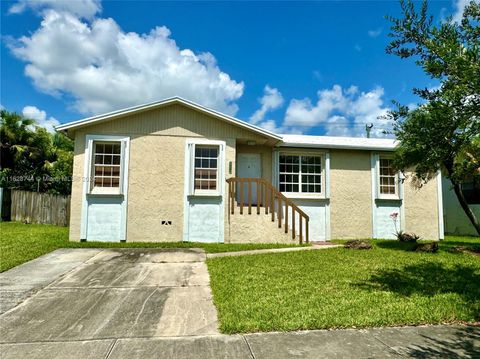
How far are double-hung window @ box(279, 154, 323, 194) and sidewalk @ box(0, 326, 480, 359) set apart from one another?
29.0 feet

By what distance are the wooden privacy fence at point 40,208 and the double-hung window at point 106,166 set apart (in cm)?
507

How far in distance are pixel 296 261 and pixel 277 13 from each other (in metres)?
7.62

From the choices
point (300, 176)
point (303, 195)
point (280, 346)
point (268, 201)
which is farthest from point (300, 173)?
point (280, 346)

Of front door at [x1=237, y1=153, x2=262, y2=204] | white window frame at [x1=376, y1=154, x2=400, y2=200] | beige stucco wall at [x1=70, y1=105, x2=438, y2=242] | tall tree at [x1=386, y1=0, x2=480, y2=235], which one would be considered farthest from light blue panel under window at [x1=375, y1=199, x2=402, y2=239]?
tall tree at [x1=386, y1=0, x2=480, y2=235]

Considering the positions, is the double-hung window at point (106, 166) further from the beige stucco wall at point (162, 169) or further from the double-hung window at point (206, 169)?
the double-hung window at point (206, 169)

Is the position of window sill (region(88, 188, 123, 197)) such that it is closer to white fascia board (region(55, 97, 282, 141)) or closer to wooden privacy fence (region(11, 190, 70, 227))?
white fascia board (region(55, 97, 282, 141))

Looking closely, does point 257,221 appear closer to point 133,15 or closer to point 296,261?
point 296,261

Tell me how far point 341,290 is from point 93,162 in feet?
28.7

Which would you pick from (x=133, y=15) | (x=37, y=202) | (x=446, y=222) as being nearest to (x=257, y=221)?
(x=133, y=15)

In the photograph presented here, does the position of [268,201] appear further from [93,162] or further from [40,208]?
[40,208]

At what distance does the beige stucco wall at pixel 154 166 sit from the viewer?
34.4 feet

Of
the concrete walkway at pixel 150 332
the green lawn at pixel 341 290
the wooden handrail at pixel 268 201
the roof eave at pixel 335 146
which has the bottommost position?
the concrete walkway at pixel 150 332

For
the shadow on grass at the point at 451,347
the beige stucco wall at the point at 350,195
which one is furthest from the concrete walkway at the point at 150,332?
the beige stucco wall at the point at 350,195

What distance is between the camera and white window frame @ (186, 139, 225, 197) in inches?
421
